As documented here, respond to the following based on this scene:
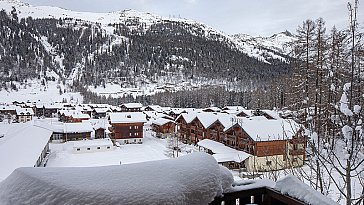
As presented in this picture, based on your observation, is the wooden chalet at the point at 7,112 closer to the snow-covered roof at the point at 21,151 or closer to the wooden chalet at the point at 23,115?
the wooden chalet at the point at 23,115

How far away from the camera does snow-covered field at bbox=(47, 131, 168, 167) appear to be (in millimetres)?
15642

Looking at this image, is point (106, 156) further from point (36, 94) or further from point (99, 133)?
point (36, 94)

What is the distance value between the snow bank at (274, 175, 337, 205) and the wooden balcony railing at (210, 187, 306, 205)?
3cm

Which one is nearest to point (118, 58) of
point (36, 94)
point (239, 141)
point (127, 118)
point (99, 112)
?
point (36, 94)

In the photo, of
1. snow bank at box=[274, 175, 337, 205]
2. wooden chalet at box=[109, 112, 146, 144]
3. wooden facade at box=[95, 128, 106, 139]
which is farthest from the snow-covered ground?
snow bank at box=[274, 175, 337, 205]

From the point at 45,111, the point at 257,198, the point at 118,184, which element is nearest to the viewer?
the point at 118,184

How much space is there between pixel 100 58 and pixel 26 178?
11159 centimetres

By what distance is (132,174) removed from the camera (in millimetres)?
1209

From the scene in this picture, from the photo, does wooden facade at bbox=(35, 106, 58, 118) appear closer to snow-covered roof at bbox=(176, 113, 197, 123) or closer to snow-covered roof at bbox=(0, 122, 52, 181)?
snow-covered roof at bbox=(0, 122, 52, 181)

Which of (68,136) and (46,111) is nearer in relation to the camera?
(68,136)

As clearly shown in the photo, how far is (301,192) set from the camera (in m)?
1.46

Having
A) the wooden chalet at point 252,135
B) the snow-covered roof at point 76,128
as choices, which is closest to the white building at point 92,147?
the snow-covered roof at point 76,128

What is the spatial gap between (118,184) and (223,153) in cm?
1509

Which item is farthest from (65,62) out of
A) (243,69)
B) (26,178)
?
(26,178)
